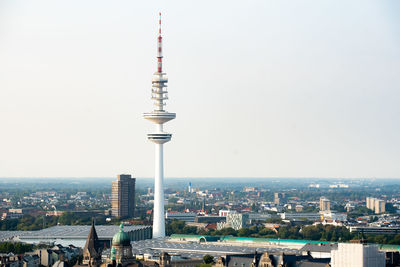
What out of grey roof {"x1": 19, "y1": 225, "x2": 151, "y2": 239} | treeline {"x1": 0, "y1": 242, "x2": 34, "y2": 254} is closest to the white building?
treeline {"x1": 0, "y1": 242, "x2": 34, "y2": 254}

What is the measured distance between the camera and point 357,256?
299 ft

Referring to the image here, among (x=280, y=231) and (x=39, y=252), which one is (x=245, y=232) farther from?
(x=39, y=252)

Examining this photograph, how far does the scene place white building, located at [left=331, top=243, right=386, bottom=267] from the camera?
298 ft

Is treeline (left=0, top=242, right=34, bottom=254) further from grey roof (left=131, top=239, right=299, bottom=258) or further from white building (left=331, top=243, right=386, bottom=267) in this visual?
white building (left=331, top=243, right=386, bottom=267)

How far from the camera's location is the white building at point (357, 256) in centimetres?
9094

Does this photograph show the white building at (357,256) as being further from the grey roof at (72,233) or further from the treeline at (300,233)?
the treeline at (300,233)

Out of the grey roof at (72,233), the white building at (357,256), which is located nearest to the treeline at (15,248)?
the grey roof at (72,233)

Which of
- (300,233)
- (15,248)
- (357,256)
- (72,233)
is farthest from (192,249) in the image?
(357,256)

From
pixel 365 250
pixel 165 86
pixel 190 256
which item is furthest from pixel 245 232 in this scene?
pixel 365 250

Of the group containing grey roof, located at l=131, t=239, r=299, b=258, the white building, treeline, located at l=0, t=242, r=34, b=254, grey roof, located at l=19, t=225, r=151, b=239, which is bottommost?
grey roof, located at l=131, t=239, r=299, b=258

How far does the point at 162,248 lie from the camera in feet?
507

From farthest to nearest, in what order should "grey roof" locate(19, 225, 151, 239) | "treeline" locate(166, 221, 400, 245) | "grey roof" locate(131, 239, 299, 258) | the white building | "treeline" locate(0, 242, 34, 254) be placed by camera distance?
"treeline" locate(166, 221, 400, 245)
"grey roof" locate(19, 225, 151, 239)
"grey roof" locate(131, 239, 299, 258)
"treeline" locate(0, 242, 34, 254)
the white building

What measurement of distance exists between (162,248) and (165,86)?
31872 mm

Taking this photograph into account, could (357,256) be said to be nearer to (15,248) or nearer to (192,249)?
(15,248)
